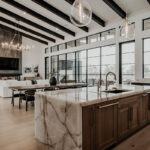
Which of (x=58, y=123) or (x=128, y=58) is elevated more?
(x=128, y=58)

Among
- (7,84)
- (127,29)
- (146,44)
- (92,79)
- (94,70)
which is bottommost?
(7,84)

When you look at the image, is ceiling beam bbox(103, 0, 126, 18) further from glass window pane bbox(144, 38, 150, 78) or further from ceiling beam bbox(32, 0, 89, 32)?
ceiling beam bbox(32, 0, 89, 32)

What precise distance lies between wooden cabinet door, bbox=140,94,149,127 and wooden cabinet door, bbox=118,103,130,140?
57 cm

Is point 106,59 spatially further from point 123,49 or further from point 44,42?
point 44,42

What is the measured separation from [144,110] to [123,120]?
90 cm

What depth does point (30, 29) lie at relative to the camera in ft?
31.5

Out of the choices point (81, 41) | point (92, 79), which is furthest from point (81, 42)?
point (92, 79)

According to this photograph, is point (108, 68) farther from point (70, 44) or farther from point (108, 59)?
point (70, 44)

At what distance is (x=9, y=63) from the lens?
11.0 m

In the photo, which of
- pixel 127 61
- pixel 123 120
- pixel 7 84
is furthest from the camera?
pixel 7 84

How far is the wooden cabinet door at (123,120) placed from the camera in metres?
2.29

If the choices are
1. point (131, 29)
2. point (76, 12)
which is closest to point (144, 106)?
point (131, 29)

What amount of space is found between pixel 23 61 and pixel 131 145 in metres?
10.8

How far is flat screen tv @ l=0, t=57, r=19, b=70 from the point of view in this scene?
10651mm
